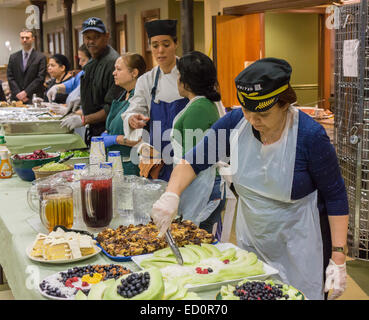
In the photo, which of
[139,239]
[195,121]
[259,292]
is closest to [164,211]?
[139,239]

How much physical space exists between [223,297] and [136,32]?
34.9ft

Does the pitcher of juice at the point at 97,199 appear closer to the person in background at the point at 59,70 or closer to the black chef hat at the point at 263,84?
the black chef hat at the point at 263,84

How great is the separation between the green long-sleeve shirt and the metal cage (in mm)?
1508

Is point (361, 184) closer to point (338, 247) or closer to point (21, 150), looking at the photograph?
point (338, 247)

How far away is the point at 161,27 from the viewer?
3.14m

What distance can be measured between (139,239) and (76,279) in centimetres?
36

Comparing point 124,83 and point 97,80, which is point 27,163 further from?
point 97,80

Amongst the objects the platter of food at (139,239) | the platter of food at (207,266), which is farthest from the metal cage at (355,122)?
the platter of food at (207,266)

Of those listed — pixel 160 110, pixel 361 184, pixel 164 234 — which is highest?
pixel 160 110

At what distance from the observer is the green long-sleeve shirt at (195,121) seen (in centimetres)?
268

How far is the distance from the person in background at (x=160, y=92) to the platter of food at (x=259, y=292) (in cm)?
172

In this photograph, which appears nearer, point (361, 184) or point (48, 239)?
point (48, 239)

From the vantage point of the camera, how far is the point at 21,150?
4289mm
